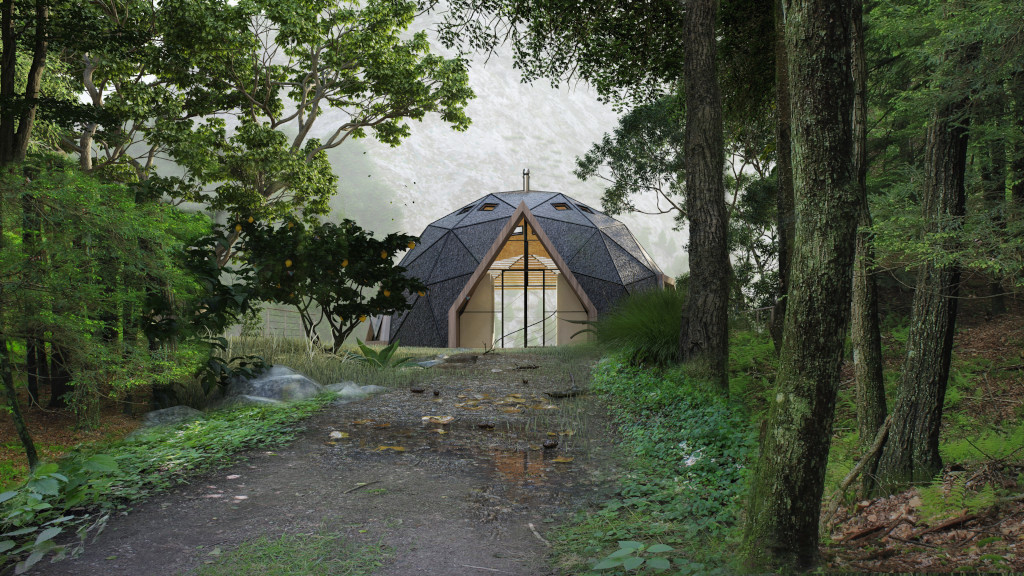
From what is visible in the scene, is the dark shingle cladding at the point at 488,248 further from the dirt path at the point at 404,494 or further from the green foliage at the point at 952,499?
the green foliage at the point at 952,499

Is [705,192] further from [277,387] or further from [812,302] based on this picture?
[277,387]

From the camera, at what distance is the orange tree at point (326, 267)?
8211 mm

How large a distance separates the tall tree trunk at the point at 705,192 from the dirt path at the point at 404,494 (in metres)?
1.47

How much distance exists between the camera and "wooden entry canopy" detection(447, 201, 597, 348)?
1293 centimetres

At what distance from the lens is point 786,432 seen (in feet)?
7.97

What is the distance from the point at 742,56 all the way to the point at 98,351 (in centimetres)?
870

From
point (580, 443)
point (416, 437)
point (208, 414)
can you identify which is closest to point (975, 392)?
point (580, 443)

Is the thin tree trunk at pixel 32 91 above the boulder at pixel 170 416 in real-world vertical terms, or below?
above

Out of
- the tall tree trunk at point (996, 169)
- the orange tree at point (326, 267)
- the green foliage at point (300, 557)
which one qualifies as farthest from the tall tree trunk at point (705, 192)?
the green foliage at point (300, 557)

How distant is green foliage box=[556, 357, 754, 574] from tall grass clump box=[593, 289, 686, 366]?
1061 millimetres

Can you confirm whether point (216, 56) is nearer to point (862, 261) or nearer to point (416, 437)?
point (416, 437)

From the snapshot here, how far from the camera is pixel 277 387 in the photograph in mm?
6207

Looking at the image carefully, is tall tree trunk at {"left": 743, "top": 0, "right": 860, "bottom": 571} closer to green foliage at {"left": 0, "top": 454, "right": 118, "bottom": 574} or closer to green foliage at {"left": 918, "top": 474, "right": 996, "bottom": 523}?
green foliage at {"left": 918, "top": 474, "right": 996, "bottom": 523}

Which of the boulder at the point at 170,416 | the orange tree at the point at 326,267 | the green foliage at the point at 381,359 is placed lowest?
the boulder at the point at 170,416
